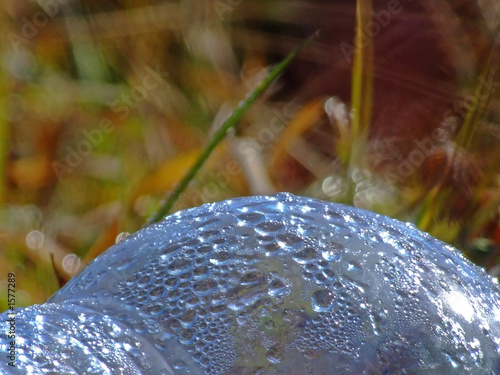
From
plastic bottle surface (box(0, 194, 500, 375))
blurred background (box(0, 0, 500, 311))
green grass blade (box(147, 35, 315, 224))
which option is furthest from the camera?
blurred background (box(0, 0, 500, 311))

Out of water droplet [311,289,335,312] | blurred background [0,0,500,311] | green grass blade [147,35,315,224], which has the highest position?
blurred background [0,0,500,311]

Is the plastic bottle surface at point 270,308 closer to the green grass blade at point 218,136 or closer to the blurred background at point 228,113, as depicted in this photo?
the green grass blade at point 218,136

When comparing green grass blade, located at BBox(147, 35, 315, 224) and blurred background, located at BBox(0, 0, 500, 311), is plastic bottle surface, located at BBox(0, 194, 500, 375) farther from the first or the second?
blurred background, located at BBox(0, 0, 500, 311)

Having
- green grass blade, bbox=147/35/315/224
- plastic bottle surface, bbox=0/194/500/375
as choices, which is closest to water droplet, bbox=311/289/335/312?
plastic bottle surface, bbox=0/194/500/375

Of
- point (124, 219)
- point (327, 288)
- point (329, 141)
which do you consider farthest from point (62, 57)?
point (327, 288)

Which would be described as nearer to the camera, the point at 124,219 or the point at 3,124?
the point at 124,219

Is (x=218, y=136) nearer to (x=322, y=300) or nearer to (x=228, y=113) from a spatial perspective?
(x=322, y=300)

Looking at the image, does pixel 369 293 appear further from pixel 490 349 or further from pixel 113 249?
pixel 113 249
